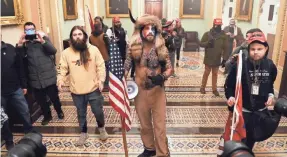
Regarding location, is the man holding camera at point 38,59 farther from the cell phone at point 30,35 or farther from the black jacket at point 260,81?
the black jacket at point 260,81

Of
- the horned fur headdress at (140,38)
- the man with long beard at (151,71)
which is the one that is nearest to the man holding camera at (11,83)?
the man with long beard at (151,71)

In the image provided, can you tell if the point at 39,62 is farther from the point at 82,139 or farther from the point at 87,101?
the point at 82,139

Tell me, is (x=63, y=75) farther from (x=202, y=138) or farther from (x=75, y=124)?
(x=202, y=138)

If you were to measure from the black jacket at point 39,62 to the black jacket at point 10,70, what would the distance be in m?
0.48

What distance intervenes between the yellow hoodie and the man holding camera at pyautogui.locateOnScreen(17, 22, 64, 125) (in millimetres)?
808

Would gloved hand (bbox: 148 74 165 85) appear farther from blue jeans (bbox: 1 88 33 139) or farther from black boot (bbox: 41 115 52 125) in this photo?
black boot (bbox: 41 115 52 125)

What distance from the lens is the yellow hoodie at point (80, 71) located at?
3.35m

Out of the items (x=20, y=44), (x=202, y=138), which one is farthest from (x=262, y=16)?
(x=20, y=44)

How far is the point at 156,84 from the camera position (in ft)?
9.51

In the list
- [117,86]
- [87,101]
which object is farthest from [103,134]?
[117,86]

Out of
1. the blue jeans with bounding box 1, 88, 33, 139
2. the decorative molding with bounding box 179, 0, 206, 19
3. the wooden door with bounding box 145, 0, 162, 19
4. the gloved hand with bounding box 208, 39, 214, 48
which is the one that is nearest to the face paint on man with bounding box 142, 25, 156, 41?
the blue jeans with bounding box 1, 88, 33, 139

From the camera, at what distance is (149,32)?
2857 mm

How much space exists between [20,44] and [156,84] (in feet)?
7.51

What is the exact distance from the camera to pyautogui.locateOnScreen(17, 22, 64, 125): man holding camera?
385 centimetres
